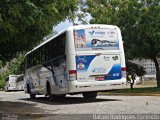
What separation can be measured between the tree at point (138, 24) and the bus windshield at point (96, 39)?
10.1 metres

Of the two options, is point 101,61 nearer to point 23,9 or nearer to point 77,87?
point 77,87

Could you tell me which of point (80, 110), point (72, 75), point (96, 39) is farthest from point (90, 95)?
point (80, 110)

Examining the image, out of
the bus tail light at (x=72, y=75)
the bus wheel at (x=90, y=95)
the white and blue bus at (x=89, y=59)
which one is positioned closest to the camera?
the bus tail light at (x=72, y=75)

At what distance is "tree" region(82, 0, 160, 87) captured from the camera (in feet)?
96.9

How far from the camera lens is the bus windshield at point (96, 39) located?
1908 centimetres

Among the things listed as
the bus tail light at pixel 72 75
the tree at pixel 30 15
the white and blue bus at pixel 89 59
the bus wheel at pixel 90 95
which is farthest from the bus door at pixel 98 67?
the bus wheel at pixel 90 95

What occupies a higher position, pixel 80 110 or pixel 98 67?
pixel 98 67

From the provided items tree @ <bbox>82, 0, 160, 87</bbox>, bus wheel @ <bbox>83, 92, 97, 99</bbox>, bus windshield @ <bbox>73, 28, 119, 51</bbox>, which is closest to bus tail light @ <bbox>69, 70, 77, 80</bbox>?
bus windshield @ <bbox>73, 28, 119, 51</bbox>

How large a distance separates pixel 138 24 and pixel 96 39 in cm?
1114

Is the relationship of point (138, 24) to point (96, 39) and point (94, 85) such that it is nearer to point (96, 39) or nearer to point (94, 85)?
point (96, 39)

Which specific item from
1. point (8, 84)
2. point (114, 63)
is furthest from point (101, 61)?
point (8, 84)

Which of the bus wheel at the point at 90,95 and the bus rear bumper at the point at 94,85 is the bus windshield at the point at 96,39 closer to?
the bus rear bumper at the point at 94,85

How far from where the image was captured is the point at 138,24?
2980cm

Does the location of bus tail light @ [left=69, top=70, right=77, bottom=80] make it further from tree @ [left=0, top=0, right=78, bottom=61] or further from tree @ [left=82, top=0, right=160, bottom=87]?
tree @ [left=82, top=0, right=160, bottom=87]
